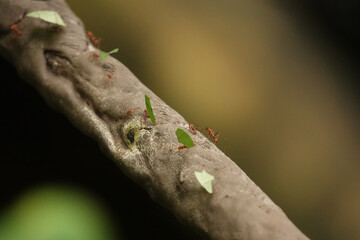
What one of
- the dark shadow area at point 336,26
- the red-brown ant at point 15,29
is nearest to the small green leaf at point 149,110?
the red-brown ant at point 15,29

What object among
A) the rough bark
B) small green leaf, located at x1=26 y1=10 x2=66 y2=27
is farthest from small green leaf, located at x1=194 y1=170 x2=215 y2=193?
small green leaf, located at x1=26 y1=10 x2=66 y2=27

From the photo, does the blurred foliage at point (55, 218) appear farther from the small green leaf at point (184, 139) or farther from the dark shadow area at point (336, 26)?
the dark shadow area at point (336, 26)

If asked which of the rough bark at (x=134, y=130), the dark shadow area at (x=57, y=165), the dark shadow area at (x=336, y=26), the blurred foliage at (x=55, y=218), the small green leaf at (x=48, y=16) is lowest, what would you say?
the blurred foliage at (x=55, y=218)

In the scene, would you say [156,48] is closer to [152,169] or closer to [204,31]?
[204,31]

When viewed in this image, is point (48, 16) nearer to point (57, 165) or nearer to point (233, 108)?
point (57, 165)

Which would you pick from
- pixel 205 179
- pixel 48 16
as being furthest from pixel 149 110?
pixel 48 16

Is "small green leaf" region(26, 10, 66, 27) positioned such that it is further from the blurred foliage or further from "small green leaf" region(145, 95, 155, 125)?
the blurred foliage

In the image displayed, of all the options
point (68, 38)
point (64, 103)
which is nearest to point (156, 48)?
point (68, 38)
